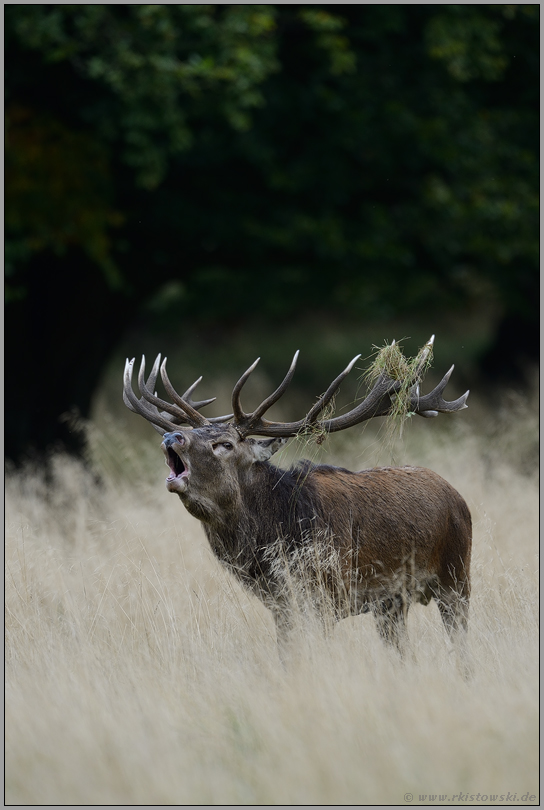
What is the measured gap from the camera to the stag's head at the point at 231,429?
15.0 feet

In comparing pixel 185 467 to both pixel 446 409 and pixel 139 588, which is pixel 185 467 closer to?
pixel 139 588

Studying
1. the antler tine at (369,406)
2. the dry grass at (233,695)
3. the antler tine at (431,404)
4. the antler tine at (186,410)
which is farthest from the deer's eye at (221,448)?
the antler tine at (431,404)

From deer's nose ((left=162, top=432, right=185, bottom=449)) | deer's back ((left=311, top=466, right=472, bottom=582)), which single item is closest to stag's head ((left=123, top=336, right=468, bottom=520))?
deer's nose ((left=162, top=432, right=185, bottom=449))

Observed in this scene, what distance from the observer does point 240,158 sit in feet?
35.5

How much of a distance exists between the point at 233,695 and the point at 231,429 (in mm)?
1480

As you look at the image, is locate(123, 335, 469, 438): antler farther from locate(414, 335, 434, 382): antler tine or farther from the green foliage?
the green foliage

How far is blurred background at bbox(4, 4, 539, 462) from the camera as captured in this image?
8758 mm

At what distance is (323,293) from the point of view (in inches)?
578

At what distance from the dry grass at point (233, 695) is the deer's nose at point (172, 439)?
997mm

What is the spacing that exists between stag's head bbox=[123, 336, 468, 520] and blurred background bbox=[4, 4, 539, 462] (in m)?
4.60

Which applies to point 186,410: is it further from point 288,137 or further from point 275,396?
point 288,137

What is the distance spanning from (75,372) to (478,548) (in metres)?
6.51

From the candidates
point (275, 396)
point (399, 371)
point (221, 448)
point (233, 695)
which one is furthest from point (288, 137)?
point (233, 695)

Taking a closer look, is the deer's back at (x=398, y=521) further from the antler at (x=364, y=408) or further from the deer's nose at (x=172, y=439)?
the deer's nose at (x=172, y=439)
